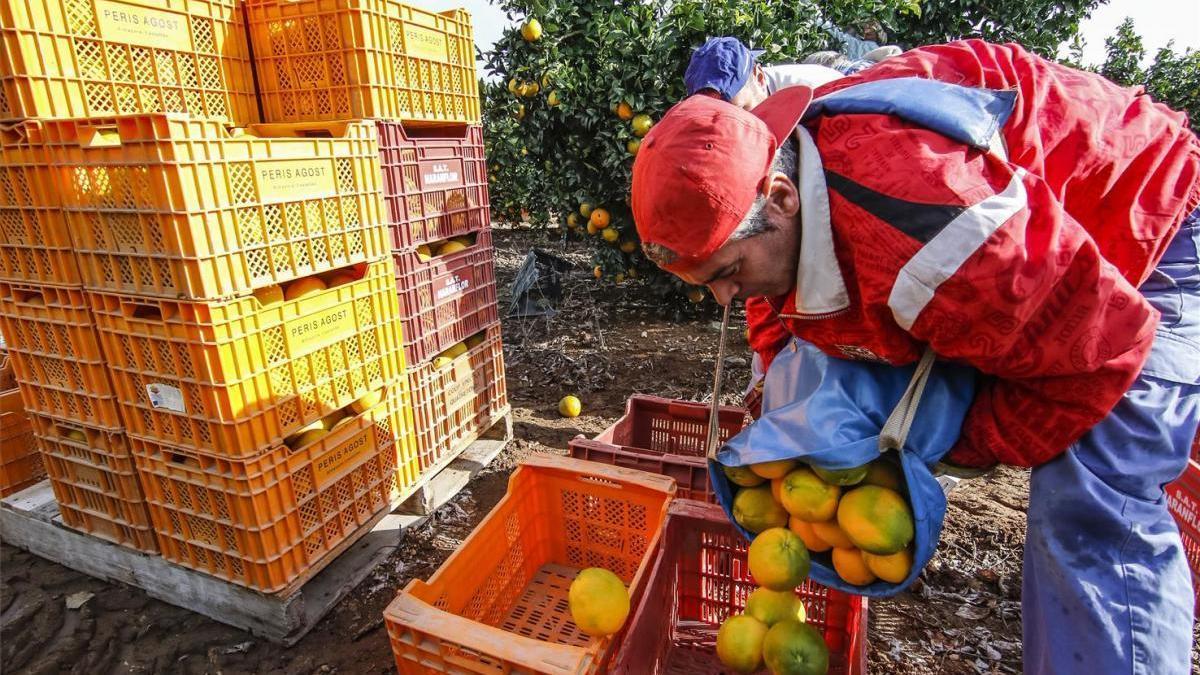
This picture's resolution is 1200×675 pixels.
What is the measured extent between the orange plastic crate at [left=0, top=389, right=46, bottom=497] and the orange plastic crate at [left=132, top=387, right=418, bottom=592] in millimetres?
1483

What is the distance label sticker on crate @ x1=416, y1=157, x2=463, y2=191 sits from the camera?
12.3 feet

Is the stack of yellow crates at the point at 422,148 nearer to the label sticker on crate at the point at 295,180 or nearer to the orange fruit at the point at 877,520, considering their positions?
the label sticker on crate at the point at 295,180

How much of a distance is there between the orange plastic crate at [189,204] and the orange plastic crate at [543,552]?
1.36m

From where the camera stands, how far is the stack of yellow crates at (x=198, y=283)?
2525 mm

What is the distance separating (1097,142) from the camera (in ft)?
5.24

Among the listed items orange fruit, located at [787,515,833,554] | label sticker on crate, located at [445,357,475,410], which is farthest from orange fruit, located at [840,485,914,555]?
label sticker on crate, located at [445,357,475,410]

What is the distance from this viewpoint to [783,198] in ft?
5.19

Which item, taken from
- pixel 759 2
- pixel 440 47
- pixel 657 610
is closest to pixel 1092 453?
pixel 657 610

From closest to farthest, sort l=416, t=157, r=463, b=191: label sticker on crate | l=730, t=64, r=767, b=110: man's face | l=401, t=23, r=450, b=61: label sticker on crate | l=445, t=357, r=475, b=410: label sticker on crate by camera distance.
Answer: l=730, t=64, r=767, b=110: man's face, l=401, t=23, r=450, b=61: label sticker on crate, l=416, t=157, r=463, b=191: label sticker on crate, l=445, t=357, r=475, b=410: label sticker on crate

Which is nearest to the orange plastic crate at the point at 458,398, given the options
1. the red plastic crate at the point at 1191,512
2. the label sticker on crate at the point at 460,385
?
the label sticker on crate at the point at 460,385

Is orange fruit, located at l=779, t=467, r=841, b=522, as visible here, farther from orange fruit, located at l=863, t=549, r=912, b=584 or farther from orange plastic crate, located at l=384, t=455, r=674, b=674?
orange plastic crate, located at l=384, t=455, r=674, b=674

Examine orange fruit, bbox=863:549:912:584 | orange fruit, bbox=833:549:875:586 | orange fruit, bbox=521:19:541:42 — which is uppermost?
orange fruit, bbox=521:19:541:42

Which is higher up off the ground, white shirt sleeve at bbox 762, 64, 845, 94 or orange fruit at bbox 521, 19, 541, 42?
orange fruit at bbox 521, 19, 541, 42

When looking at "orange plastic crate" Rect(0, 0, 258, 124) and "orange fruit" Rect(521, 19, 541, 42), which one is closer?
"orange plastic crate" Rect(0, 0, 258, 124)
